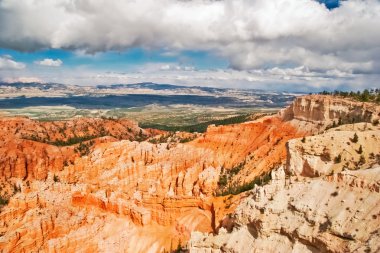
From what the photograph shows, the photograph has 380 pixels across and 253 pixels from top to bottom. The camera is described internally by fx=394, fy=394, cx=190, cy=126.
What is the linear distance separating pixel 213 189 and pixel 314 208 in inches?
2336

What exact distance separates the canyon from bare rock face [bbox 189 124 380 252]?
0.39 feet

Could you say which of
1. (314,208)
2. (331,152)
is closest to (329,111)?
(331,152)

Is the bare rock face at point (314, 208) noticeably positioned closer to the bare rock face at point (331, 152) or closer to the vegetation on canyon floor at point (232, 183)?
the bare rock face at point (331, 152)

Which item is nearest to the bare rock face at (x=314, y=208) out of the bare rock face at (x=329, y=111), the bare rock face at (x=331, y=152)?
the bare rock face at (x=331, y=152)

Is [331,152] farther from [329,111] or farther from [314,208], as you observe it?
[329,111]

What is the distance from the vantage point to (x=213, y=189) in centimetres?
9694

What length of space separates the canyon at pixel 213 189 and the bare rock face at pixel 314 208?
0.12 metres

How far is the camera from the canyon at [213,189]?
1487 inches

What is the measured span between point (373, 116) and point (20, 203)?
78.6 m

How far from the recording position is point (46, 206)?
8819 cm

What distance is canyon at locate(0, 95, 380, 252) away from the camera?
37781 millimetres

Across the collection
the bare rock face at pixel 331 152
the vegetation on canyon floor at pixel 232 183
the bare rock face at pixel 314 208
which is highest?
the bare rock face at pixel 331 152

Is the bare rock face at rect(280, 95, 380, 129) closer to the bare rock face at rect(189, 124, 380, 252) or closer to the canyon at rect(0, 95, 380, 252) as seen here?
the canyon at rect(0, 95, 380, 252)

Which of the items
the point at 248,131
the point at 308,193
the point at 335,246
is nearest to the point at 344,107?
the point at 248,131
